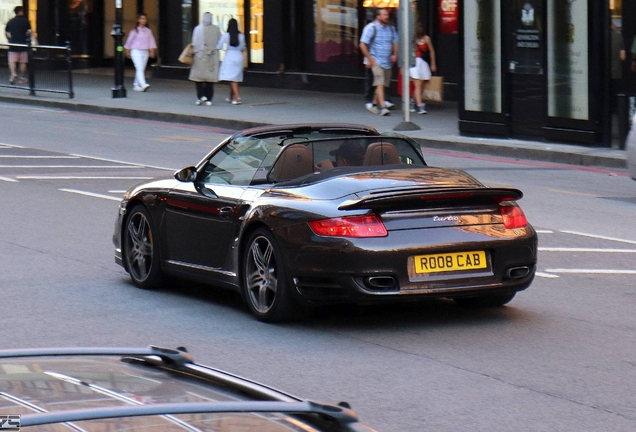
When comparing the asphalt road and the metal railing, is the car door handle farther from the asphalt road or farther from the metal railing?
the metal railing

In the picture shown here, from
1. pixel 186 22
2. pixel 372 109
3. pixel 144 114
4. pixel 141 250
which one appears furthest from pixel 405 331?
pixel 186 22

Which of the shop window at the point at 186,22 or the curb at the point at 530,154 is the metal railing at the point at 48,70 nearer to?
the shop window at the point at 186,22

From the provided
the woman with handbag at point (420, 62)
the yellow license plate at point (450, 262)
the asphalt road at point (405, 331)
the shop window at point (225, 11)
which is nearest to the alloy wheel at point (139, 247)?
the asphalt road at point (405, 331)

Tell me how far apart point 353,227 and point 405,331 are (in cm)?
79

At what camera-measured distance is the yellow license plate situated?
7.59 m

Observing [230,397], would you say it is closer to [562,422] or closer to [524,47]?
[562,422]

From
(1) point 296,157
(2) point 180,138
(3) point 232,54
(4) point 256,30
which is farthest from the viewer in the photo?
(4) point 256,30

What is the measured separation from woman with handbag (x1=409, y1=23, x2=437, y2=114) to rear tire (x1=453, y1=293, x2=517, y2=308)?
15875 mm

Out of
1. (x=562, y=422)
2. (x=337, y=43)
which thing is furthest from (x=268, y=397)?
(x=337, y=43)

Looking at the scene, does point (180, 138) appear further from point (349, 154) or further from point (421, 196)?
point (421, 196)

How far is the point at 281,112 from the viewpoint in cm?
2547

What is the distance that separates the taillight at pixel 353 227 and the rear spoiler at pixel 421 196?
7 cm

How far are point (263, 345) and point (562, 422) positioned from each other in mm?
2239

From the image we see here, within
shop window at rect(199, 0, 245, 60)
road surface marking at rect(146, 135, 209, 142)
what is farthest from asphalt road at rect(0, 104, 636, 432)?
shop window at rect(199, 0, 245, 60)
